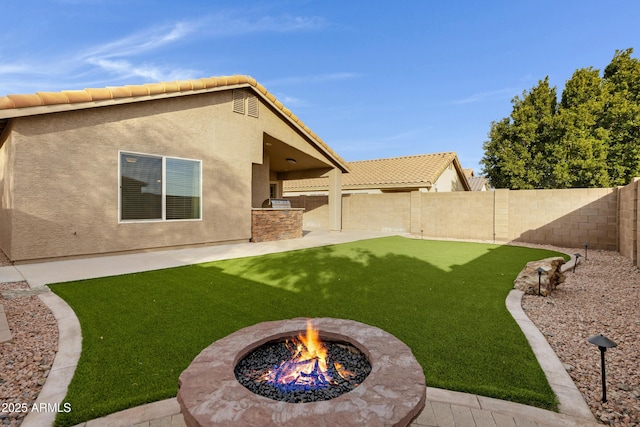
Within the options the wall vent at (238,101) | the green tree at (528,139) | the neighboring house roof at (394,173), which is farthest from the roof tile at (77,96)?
the green tree at (528,139)

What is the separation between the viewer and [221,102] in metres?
11.2

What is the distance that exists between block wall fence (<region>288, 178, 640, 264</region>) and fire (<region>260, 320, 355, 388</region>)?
10.0 metres

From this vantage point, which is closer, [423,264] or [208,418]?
[208,418]

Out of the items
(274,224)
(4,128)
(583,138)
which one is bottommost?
(274,224)

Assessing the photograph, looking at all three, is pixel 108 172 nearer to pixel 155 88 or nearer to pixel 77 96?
pixel 77 96

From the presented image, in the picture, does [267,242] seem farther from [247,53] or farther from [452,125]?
[452,125]

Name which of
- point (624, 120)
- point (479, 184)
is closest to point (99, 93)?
point (624, 120)

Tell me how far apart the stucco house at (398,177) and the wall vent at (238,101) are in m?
8.38

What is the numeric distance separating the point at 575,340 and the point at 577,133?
2075 cm

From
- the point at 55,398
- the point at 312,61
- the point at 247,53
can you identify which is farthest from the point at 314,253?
the point at 312,61

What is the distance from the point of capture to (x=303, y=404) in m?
1.66

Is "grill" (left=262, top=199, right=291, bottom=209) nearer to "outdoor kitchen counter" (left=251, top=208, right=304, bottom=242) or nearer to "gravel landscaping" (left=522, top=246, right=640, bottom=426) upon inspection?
"outdoor kitchen counter" (left=251, top=208, right=304, bottom=242)

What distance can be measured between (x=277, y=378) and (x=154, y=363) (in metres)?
1.87

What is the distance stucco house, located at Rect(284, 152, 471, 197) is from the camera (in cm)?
1841
